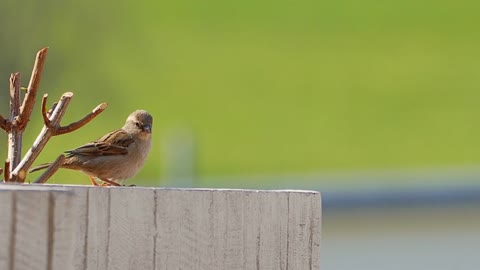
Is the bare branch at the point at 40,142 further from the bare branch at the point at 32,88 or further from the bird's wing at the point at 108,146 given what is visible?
the bird's wing at the point at 108,146

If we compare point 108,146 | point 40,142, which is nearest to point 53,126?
point 40,142

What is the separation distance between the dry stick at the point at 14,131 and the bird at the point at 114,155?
2.23 metres

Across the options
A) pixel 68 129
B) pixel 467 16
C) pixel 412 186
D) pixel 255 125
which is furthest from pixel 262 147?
pixel 68 129

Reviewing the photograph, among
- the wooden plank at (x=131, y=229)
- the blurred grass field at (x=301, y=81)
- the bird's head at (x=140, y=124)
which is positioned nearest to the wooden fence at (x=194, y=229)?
the wooden plank at (x=131, y=229)

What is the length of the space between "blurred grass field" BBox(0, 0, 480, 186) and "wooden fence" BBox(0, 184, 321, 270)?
1621cm

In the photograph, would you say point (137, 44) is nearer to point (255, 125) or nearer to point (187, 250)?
point (255, 125)

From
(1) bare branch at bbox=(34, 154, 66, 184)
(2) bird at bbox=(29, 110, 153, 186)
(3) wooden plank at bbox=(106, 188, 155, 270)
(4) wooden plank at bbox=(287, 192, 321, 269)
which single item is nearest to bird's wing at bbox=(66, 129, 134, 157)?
(2) bird at bbox=(29, 110, 153, 186)

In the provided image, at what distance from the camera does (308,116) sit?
28.2 m

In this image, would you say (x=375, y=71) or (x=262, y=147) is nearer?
(x=262, y=147)

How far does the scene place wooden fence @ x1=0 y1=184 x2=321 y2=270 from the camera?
2578mm

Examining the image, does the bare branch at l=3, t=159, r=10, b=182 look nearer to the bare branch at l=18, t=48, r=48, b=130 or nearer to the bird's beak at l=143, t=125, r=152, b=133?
the bare branch at l=18, t=48, r=48, b=130

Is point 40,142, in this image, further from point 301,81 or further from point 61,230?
point 301,81

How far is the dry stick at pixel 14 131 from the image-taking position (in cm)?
317

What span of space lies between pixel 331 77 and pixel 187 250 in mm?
27168
